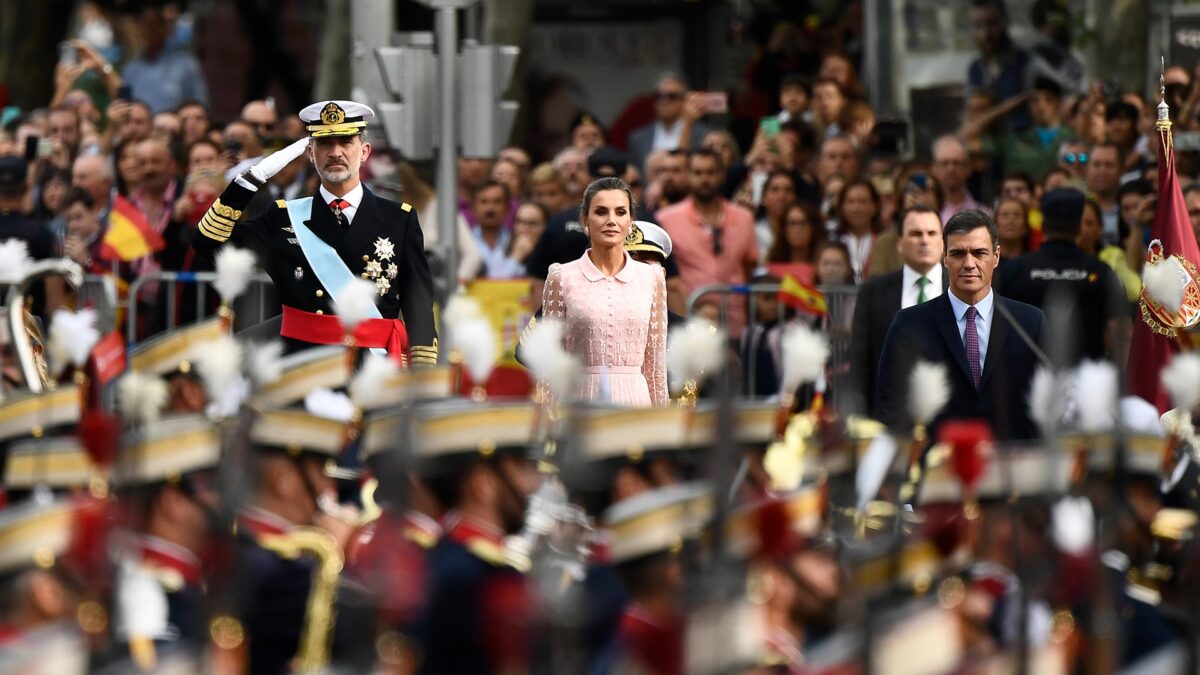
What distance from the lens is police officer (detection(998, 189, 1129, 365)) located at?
12131 millimetres

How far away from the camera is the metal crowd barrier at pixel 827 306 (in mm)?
12930

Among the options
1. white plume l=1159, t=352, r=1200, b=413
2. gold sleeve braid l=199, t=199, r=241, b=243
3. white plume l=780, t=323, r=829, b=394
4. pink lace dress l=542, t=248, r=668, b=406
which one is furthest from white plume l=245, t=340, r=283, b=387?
gold sleeve braid l=199, t=199, r=241, b=243

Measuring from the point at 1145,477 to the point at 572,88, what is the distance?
14.5 metres

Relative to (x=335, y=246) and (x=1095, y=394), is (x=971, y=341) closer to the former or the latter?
(x=335, y=246)

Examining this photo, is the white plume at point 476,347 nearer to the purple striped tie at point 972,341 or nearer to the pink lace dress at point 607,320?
the pink lace dress at point 607,320

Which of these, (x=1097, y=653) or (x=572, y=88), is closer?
(x=1097, y=653)

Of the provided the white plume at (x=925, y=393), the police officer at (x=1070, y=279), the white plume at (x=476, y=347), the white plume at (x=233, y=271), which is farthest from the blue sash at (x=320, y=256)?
the white plume at (x=925, y=393)

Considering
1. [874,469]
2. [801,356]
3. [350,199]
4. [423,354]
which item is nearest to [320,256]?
[350,199]

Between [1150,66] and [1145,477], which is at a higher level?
[1150,66]

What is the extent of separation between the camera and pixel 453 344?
7.94 meters

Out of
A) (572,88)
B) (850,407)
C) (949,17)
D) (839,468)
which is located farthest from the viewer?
(572,88)

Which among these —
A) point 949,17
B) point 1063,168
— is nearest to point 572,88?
point 949,17

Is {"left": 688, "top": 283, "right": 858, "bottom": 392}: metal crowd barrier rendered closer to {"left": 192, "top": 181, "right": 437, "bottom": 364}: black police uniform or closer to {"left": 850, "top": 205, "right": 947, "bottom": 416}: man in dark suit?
{"left": 850, "top": 205, "right": 947, "bottom": 416}: man in dark suit

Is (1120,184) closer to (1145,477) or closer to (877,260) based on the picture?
(877,260)
